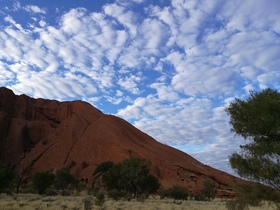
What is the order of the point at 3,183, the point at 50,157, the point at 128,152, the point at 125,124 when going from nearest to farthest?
the point at 3,183 < the point at 128,152 < the point at 50,157 < the point at 125,124

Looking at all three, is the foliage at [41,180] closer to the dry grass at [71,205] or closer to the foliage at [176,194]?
the dry grass at [71,205]

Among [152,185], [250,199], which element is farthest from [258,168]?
[152,185]

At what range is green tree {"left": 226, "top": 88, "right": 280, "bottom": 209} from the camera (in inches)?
536

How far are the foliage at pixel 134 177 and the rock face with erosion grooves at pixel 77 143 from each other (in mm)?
24418

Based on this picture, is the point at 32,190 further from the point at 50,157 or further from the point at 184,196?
the point at 50,157

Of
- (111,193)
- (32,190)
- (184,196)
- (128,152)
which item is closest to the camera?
(111,193)

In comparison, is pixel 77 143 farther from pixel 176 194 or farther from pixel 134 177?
pixel 134 177

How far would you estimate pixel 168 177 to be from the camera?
7944 cm

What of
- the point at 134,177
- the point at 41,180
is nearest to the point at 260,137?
the point at 134,177

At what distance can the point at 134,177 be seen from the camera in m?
49.6

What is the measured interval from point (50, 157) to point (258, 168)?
276 ft

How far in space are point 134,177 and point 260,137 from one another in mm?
36811

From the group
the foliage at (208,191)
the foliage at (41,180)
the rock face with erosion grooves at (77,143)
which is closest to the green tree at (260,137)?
the foliage at (41,180)

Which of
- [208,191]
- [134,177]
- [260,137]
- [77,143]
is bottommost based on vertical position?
[260,137]
